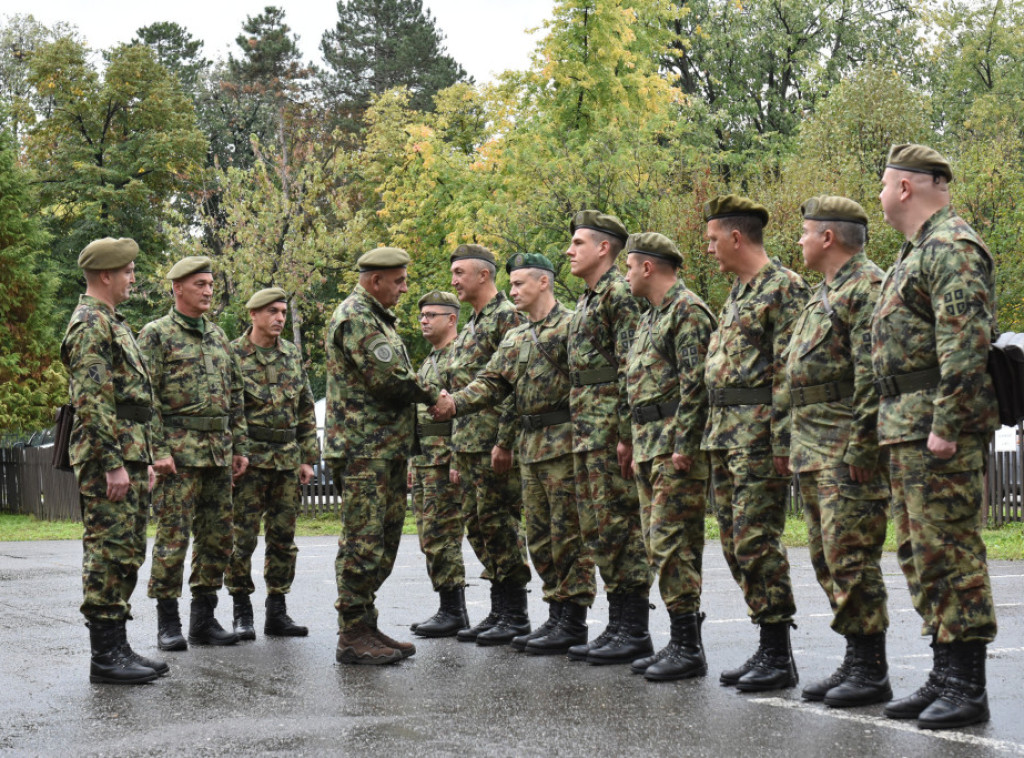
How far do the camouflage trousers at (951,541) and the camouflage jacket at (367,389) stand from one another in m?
3.17

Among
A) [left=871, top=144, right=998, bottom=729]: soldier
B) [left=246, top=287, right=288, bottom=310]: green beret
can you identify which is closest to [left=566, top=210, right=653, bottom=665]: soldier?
[left=871, top=144, right=998, bottom=729]: soldier

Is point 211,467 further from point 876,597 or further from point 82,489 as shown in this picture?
point 876,597

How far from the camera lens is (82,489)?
7.07 meters

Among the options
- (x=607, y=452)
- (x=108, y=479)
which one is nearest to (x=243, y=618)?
(x=108, y=479)

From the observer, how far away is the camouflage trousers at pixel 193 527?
8.27m

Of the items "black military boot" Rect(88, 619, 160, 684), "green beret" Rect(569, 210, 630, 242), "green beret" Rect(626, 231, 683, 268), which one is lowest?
"black military boot" Rect(88, 619, 160, 684)

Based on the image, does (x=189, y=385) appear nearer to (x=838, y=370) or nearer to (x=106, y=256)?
(x=106, y=256)

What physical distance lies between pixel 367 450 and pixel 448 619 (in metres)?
1.72

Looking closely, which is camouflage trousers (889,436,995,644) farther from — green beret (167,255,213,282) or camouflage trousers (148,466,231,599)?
green beret (167,255,213,282)

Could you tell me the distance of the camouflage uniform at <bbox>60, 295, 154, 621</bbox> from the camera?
7.02 meters

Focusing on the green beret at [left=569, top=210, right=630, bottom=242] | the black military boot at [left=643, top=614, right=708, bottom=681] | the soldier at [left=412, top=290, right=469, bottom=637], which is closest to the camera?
the black military boot at [left=643, top=614, right=708, bottom=681]

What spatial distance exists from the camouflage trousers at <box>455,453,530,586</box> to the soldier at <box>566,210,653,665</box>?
35.1 inches

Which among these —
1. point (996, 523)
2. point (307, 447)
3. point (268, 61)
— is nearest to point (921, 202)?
point (307, 447)

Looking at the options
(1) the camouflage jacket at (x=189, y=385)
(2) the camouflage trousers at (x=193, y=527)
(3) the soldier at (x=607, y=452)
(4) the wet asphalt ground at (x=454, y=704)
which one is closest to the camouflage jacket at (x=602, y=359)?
(3) the soldier at (x=607, y=452)
